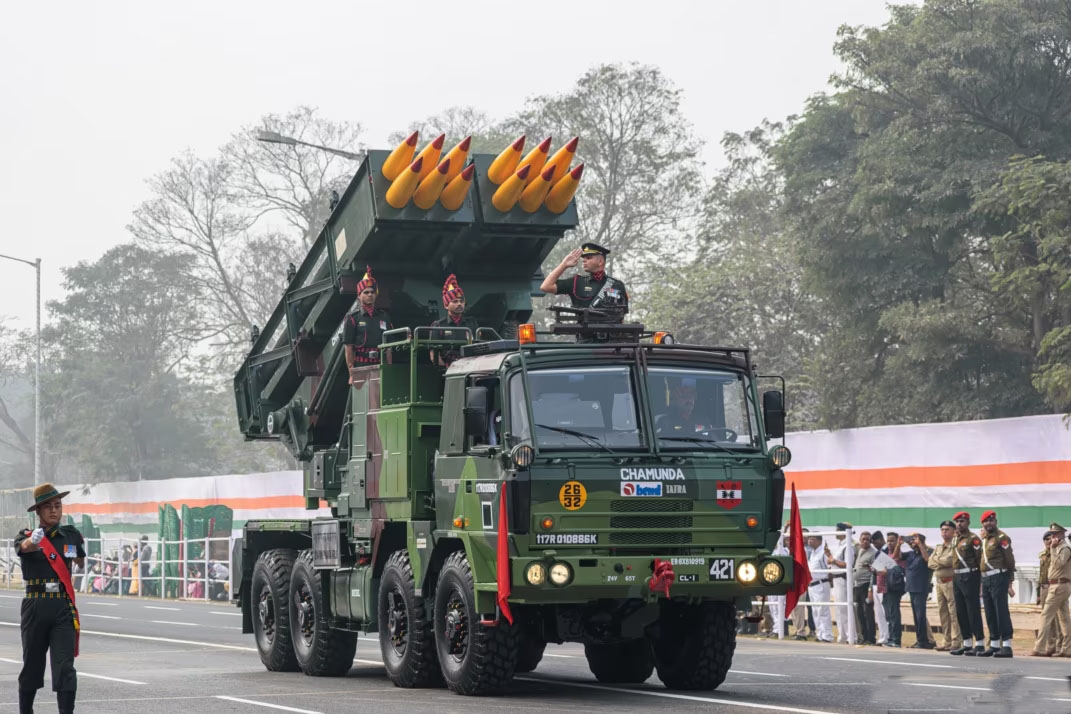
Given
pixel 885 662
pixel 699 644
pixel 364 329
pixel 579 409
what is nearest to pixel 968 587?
pixel 885 662

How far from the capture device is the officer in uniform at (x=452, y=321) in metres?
15.9

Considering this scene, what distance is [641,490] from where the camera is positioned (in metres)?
14.0

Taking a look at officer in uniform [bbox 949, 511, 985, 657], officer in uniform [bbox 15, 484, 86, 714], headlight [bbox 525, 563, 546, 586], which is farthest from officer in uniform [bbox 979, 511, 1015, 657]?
officer in uniform [bbox 15, 484, 86, 714]

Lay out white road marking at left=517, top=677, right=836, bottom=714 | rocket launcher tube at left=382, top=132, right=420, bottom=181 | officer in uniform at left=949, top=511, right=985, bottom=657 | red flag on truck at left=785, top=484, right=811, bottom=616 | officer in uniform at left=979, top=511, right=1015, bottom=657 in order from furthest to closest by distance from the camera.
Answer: officer in uniform at left=949, top=511, right=985, bottom=657, officer in uniform at left=979, top=511, right=1015, bottom=657, rocket launcher tube at left=382, top=132, right=420, bottom=181, red flag on truck at left=785, top=484, right=811, bottom=616, white road marking at left=517, top=677, right=836, bottom=714

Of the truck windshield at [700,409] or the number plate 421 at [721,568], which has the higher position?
the truck windshield at [700,409]

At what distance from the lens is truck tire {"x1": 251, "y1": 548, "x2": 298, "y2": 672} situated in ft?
61.0

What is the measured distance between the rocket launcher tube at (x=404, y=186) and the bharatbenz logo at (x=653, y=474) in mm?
4074

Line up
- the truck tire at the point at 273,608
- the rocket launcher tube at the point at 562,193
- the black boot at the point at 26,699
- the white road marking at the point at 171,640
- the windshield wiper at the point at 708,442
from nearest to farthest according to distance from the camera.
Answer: the black boot at the point at 26,699, the windshield wiper at the point at 708,442, the rocket launcher tube at the point at 562,193, the truck tire at the point at 273,608, the white road marking at the point at 171,640

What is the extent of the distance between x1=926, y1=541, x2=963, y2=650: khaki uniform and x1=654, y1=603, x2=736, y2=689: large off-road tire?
7.62 meters

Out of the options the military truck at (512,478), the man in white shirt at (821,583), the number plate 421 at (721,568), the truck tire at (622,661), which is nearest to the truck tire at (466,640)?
the military truck at (512,478)

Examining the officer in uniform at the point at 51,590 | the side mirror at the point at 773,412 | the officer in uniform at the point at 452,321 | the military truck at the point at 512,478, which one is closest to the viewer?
the officer in uniform at the point at 51,590

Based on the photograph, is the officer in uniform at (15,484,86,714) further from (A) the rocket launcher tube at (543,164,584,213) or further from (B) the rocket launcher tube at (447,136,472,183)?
(A) the rocket launcher tube at (543,164,584,213)

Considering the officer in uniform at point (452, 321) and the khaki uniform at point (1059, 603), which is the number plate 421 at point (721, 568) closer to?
the officer in uniform at point (452, 321)

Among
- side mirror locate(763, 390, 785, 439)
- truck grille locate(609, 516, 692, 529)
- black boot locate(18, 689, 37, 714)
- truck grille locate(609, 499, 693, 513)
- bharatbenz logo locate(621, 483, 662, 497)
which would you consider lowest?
black boot locate(18, 689, 37, 714)
